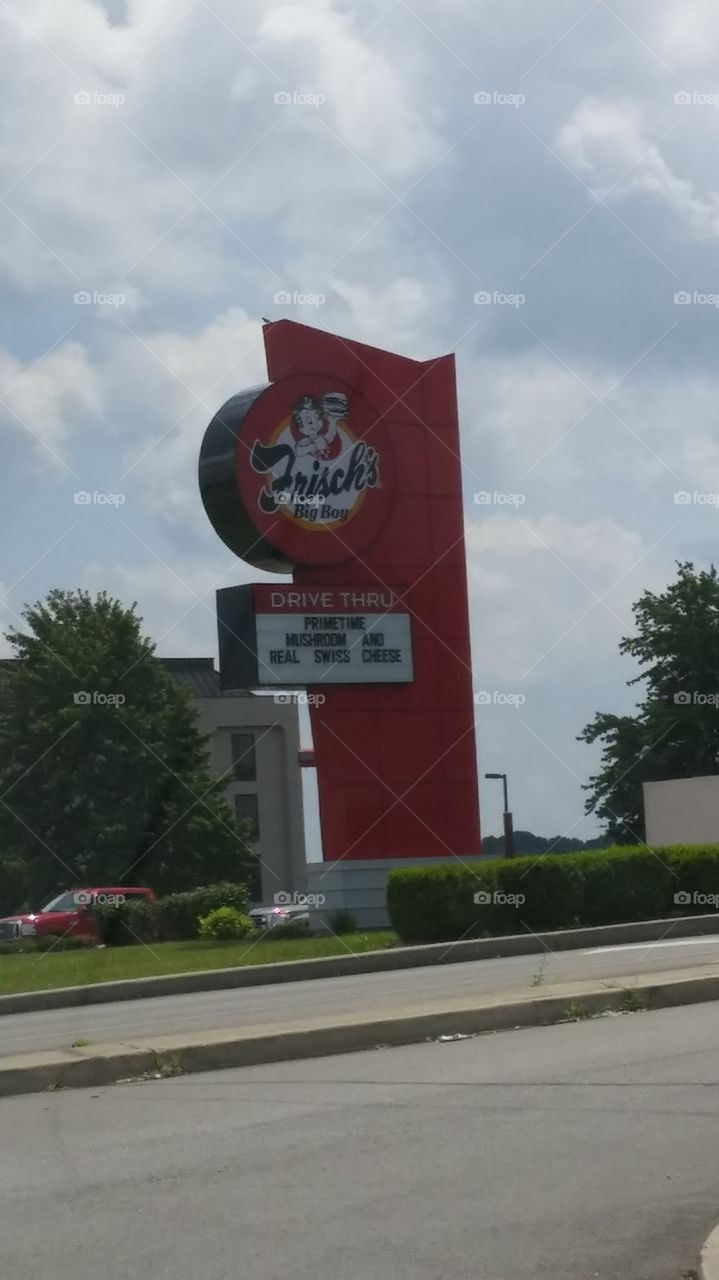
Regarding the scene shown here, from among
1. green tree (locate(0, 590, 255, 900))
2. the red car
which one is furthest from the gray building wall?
the red car

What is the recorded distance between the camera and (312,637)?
2792cm

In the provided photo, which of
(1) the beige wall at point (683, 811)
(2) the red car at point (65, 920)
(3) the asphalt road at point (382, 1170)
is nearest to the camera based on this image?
(3) the asphalt road at point (382, 1170)

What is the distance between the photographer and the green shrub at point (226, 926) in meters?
27.2

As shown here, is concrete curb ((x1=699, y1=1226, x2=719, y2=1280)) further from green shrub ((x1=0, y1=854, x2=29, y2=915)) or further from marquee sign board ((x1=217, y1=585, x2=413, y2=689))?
green shrub ((x1=0, y1=854, x2=29, y2=915))

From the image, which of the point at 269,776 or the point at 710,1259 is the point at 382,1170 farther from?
the point at 269,776
